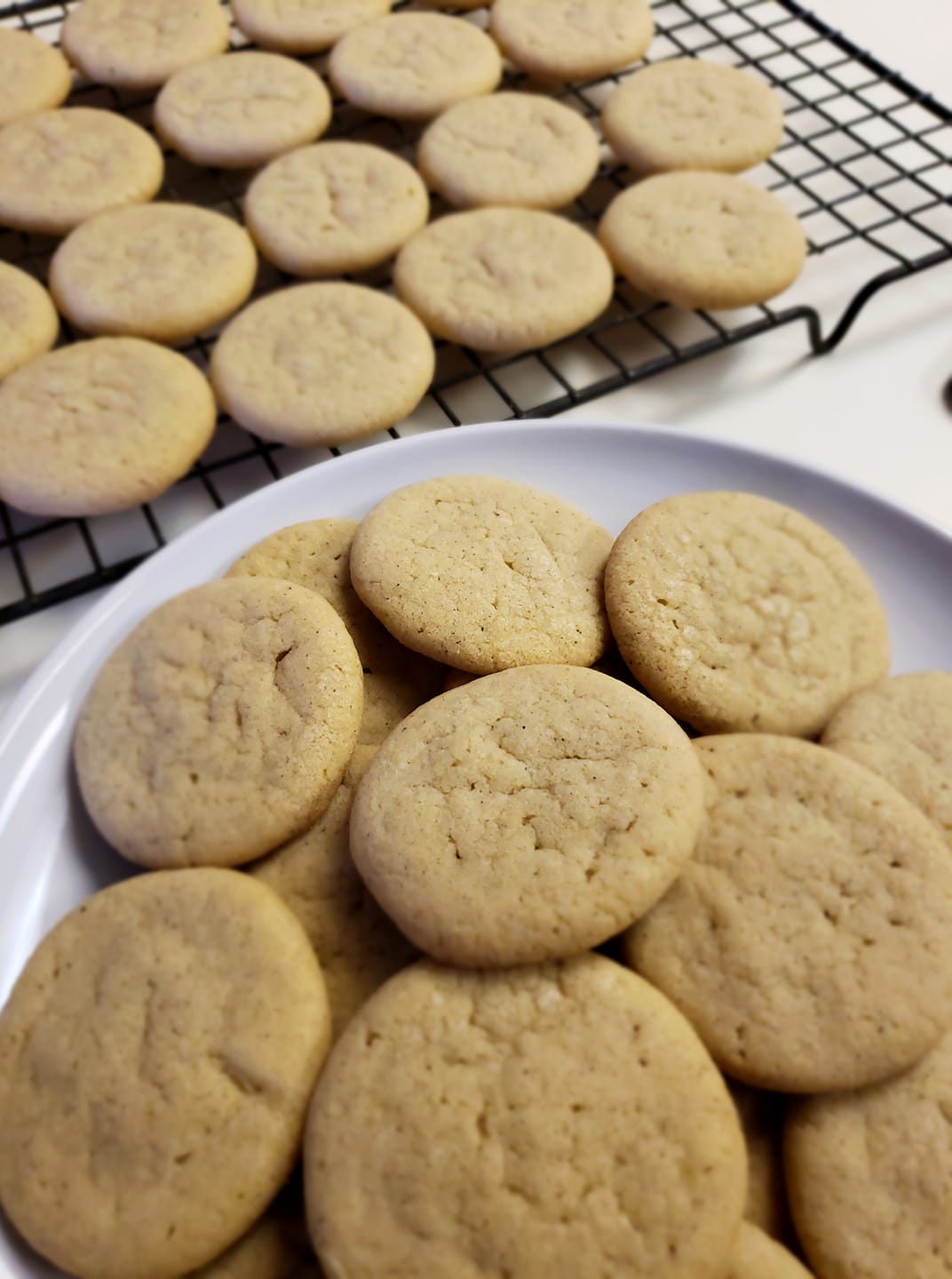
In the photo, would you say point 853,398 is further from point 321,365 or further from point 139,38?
point 139,38

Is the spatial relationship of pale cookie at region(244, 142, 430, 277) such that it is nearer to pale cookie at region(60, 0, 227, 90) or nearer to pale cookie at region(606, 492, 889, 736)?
pale cookie at region(60, 0, 227, 90)

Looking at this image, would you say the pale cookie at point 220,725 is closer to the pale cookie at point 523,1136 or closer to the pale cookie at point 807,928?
the pale cookie at point 523,1136

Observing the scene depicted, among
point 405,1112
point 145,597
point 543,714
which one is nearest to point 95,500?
point 145,597

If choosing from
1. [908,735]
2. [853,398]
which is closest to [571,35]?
[853,398]

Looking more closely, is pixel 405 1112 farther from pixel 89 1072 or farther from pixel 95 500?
pixel 95 500

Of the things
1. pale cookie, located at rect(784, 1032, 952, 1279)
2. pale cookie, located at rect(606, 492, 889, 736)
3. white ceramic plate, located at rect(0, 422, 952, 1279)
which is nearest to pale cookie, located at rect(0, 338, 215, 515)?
white ceramic plate, located at rect(0, 422, 952, 1279)
